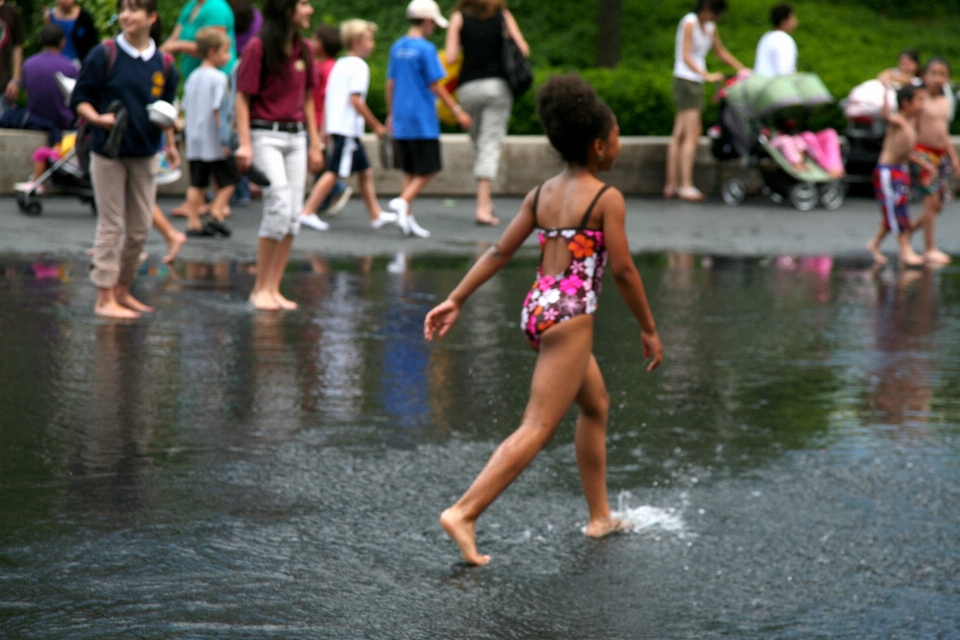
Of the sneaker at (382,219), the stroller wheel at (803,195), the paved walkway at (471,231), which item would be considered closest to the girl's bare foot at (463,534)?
the paved walkway at (471,231)

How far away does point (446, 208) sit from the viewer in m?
16.0

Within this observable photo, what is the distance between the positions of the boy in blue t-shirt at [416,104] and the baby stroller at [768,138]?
14.4 feet

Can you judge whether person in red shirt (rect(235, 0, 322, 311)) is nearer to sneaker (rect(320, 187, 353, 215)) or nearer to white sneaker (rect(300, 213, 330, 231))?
white sneaker (rect(300, 213, 330, 231))

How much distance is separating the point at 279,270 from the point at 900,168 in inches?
243

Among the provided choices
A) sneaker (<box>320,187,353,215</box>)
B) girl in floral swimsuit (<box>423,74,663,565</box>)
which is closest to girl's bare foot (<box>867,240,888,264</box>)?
sneaker (<box>320,187,353,215</box>)

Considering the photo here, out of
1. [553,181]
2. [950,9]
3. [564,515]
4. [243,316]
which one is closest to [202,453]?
[564,515]

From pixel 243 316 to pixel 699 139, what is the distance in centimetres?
1026

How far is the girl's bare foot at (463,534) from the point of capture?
446 cm

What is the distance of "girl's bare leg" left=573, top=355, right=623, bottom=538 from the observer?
189 inches

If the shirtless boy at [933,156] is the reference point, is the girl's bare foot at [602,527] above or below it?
below

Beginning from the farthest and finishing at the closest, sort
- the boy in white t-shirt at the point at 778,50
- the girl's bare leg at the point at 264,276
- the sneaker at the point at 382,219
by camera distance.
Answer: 1. the boy in white t-shirt at the point at 778,50
2. the sneaker at the point at 382,219
3. the girl's bare leg at the point at 264,276

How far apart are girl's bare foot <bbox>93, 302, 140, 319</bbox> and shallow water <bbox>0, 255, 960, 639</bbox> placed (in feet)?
0.42

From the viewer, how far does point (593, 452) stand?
4812 mm

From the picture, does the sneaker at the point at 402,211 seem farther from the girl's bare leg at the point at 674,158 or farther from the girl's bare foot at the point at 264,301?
the girl's bare leg at the point at 674,158
